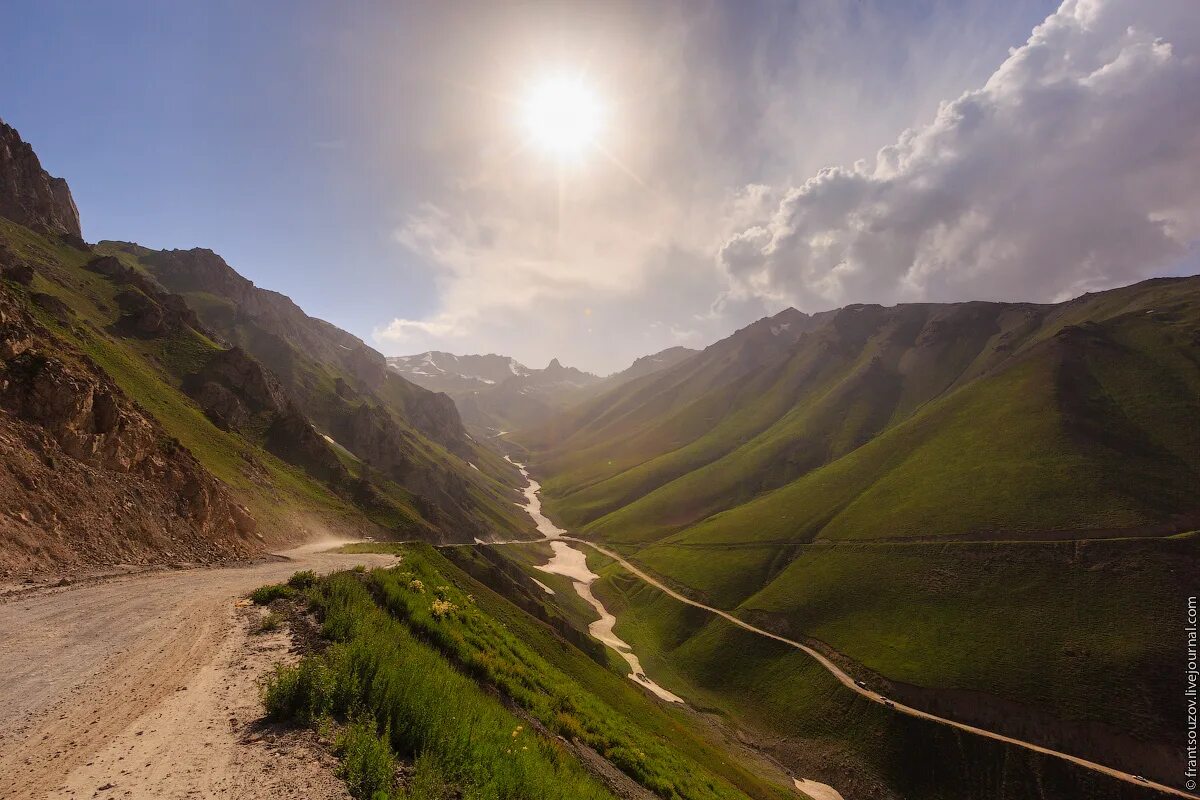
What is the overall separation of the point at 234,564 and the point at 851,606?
98170 mm

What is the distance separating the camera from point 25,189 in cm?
11181

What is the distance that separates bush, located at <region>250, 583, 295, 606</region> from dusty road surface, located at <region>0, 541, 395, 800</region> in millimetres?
770

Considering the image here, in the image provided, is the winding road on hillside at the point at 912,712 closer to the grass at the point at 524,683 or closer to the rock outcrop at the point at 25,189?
the grass at the point at 524,683

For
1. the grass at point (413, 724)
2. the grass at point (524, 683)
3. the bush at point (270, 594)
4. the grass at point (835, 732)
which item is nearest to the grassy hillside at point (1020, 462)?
the grass at point (835, 732)

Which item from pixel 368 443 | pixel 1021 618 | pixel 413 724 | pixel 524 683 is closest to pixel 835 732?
pixel 1021 618

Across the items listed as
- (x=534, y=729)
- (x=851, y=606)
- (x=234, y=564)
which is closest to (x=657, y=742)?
(x=534, y=729)

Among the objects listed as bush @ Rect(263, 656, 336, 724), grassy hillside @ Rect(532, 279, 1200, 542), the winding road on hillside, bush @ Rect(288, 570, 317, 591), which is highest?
grassy hillside @ Rect(532, 279, 1200, 542)

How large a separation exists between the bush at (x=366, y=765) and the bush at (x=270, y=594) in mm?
13222

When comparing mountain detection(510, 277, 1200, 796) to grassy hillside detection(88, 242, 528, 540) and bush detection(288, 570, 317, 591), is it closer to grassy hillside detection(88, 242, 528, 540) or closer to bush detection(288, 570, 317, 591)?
grassy hillside detection(88, 242, 528, 540)

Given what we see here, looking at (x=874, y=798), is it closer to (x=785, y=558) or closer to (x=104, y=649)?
(x=785, y=558)

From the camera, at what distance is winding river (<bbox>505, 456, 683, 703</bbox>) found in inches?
2995

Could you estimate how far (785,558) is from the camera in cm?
11325

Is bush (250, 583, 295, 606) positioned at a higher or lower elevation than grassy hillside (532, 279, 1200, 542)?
lower

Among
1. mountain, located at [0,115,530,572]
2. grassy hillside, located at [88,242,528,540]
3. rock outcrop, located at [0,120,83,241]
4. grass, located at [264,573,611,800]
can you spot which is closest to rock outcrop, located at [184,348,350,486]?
mountain, located at [0,115,530,572]
